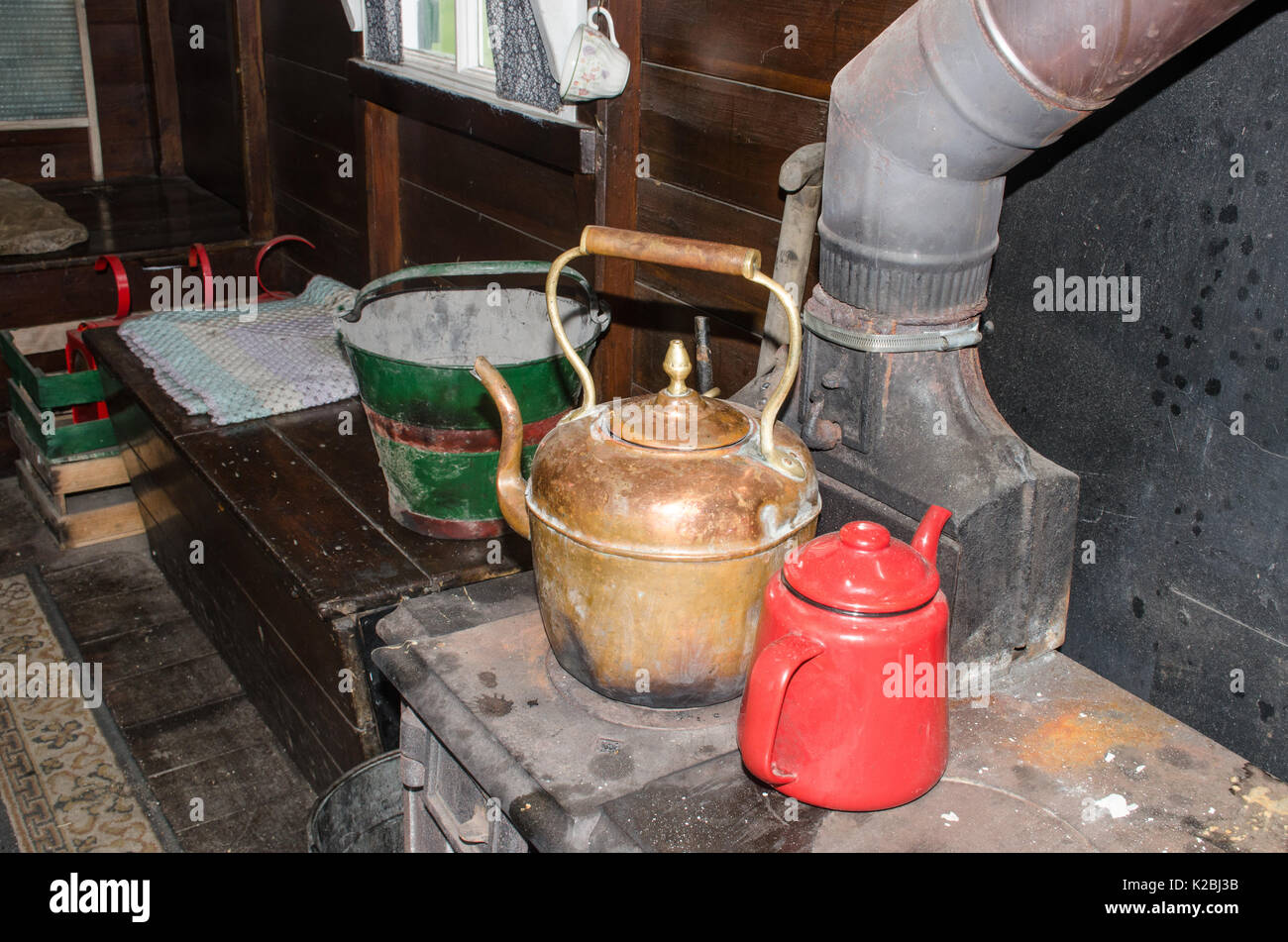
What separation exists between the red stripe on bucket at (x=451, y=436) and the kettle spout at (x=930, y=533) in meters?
1.19

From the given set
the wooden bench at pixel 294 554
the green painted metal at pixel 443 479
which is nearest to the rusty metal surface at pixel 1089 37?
the green painted metal at pixel 443 479

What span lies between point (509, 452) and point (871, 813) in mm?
703

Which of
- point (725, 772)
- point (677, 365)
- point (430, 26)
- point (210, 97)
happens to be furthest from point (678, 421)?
point (210, 97)

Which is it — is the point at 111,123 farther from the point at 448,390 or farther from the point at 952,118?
the point at 952,118

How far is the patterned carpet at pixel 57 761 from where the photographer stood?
2.66m

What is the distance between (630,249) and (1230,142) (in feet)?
2.53

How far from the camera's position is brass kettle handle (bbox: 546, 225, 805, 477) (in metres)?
1.43

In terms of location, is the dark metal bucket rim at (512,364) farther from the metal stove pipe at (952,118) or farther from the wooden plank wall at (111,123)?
the wooden plank wall at (111,123)

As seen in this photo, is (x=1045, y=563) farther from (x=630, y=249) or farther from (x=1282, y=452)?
(x=630, y=249)

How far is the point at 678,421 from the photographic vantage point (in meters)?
1.45
